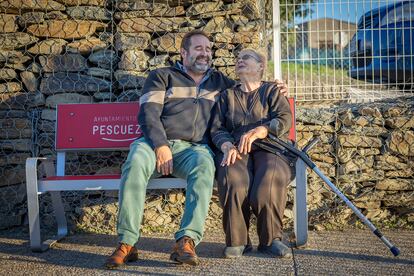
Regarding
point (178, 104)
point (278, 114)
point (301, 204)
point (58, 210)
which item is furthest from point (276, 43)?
point (58, 210)

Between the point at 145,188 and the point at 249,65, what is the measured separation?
120 centimetres

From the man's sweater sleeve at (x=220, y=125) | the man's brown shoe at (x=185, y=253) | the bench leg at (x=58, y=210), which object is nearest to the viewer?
the man's brown shoe at (x=185, y=253)

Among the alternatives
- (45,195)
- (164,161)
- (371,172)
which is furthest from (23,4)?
(371,172)

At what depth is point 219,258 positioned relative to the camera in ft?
12.2

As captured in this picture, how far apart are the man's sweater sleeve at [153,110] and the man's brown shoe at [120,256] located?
72 cm

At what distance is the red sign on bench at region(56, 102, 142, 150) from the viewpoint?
4.43 meters

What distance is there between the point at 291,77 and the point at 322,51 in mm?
552

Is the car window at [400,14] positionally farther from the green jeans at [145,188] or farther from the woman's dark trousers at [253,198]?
the green jeans at [145,188]

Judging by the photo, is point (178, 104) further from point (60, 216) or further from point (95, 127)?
point (60, 216)

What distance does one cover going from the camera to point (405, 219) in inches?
180

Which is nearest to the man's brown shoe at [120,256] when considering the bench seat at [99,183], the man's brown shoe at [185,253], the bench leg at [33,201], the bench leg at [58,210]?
the man's brown shoe at [185,253]

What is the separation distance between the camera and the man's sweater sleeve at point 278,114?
385cm

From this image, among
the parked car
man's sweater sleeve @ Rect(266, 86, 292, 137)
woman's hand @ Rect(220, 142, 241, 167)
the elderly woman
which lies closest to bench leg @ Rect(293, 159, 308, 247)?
the elderly woman

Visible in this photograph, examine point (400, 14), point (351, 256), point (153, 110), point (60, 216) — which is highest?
point (400, 14)
